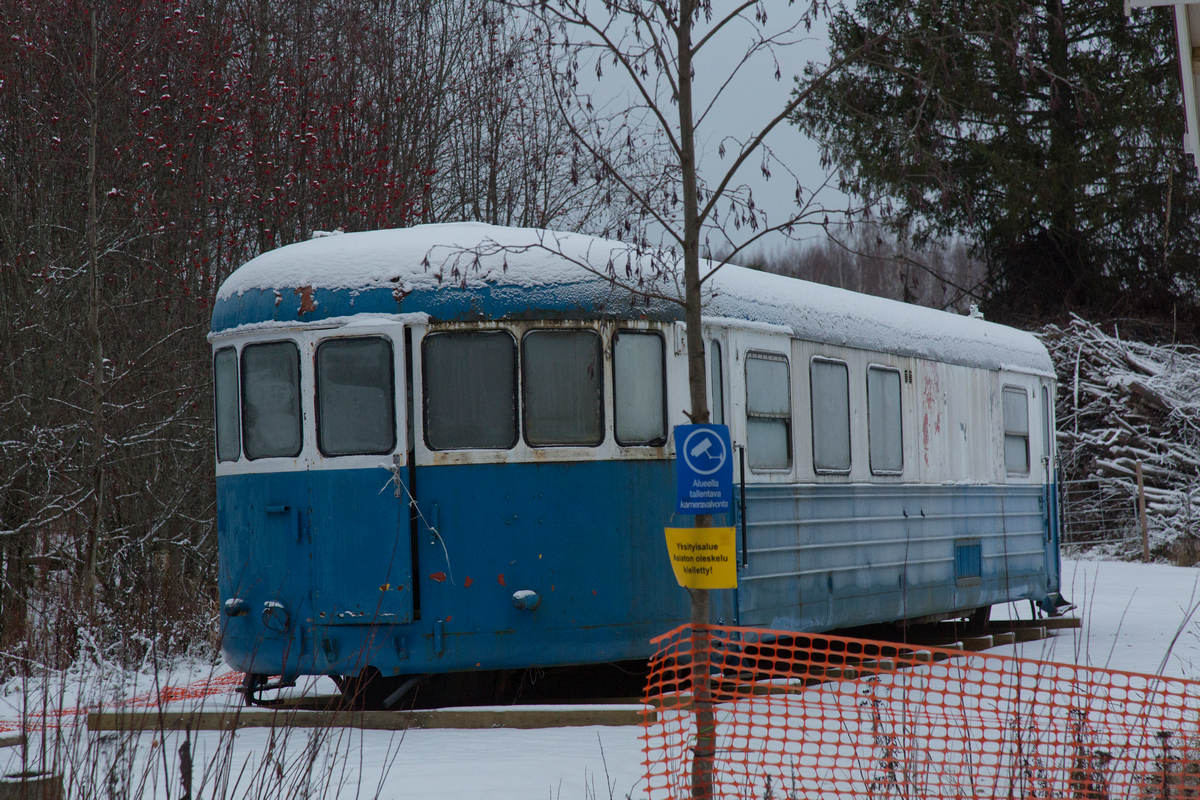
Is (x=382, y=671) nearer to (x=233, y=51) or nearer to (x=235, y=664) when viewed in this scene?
(x=235, y=664)

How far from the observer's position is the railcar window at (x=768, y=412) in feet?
30.1

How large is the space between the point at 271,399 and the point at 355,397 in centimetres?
63

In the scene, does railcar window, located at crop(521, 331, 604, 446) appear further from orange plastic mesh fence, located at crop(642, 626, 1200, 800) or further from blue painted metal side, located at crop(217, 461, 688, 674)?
orange plastic mesh fence, located at crop(642, 626, 1200, 800)

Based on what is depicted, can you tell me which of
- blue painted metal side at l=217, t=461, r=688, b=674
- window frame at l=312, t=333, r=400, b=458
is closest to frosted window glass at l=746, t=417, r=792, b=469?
blue painted metal side at l=217, t=461, r=688, b=674

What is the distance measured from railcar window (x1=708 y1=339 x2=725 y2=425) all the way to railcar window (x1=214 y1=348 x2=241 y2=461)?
9.90 ft

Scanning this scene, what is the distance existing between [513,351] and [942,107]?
10.7ft

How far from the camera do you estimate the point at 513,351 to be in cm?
817

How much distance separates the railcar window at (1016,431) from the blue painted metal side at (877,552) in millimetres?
254

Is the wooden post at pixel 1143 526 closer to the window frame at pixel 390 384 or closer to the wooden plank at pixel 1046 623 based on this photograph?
the wooden plank at pixel 1046 623

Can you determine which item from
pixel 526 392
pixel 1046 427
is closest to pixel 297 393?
pixel 526 392

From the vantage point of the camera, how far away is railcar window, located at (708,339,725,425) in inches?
344

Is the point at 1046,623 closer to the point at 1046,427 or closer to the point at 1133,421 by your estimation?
the point at 1046,427

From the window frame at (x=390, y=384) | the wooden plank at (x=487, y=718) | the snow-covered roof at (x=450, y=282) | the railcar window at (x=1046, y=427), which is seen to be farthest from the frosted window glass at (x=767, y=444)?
the railcar window at (x=1046, y=427)

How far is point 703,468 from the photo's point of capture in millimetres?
5957
